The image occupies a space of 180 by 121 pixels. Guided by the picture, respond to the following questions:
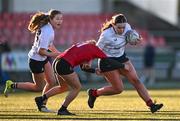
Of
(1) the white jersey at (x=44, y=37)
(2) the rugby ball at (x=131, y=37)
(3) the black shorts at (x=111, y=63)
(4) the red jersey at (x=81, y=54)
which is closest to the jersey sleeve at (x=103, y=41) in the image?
(3) the black shorts at (x=111, y=63)

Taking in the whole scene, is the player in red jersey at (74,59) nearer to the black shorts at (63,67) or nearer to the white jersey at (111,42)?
the black shorts at (63,67)

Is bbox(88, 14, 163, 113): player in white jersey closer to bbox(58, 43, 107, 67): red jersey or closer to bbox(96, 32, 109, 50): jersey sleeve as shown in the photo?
bbox(96, 32, 109, 50): jersey sleeve

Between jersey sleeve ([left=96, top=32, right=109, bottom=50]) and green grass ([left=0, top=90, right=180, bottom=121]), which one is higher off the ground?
jersey sleeve ([left=96, top=32, right=109, bottom=50])

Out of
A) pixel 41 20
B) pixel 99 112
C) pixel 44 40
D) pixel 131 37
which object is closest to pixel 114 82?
pixel 99 112

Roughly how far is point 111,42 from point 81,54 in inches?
53.5

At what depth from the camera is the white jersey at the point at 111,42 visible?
14.6m

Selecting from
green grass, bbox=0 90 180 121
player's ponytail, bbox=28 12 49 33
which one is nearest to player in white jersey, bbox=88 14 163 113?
green grass, bbox=0 90 180 121

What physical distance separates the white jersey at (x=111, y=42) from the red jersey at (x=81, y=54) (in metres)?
1.09

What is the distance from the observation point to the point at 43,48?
14.2 metres

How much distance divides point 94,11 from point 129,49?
4572mm

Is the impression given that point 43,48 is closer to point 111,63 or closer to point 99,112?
point 111,63

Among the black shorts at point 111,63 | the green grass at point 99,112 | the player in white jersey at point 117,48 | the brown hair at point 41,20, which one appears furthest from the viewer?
the player in white jersey at point 117,48

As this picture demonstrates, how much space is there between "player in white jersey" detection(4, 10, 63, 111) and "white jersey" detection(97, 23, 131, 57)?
0.90 m

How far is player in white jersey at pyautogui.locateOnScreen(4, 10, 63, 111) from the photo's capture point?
46.6ft
